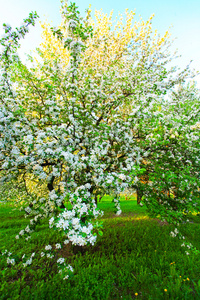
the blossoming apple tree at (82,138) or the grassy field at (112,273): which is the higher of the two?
the blossoming apple tree at (82,138)

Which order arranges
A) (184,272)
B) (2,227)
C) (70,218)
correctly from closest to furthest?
1. (70,218)
2. (184,272)
3. (2,227)

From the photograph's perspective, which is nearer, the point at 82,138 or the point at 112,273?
the point at 112,273

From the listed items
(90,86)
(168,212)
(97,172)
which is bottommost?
(168,212)

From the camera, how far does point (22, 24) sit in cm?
486

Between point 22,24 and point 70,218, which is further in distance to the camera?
point 22,24

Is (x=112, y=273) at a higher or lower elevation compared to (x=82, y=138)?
lower

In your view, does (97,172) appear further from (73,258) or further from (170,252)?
(170,252)

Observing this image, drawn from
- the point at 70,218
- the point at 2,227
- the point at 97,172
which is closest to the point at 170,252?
the point at 97,172

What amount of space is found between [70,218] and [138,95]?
216 inches

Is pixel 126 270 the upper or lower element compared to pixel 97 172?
lower

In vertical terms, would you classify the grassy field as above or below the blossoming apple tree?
below

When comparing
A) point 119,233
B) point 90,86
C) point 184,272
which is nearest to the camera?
point 184,272

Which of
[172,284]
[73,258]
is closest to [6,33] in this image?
[73,258]

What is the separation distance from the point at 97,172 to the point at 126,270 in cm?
349
